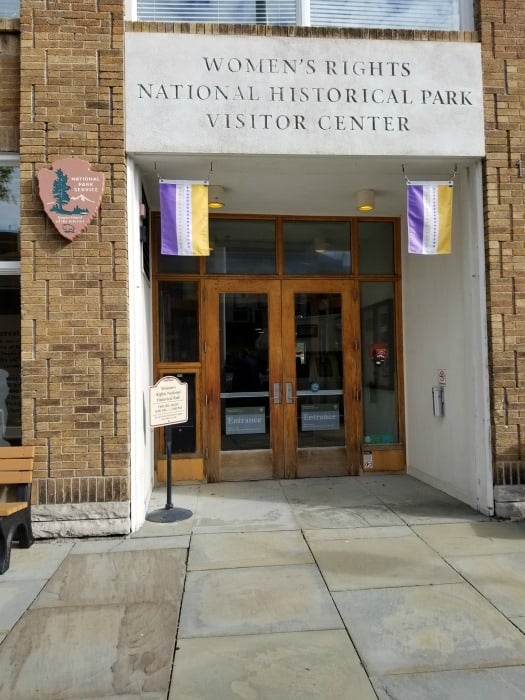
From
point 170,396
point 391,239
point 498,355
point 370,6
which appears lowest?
point 170,396

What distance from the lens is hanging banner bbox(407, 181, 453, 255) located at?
19.4 feet

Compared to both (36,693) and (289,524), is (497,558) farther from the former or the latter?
(36,693)

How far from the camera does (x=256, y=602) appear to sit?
3.89 meters

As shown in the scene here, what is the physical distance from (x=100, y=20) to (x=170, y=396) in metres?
3.80

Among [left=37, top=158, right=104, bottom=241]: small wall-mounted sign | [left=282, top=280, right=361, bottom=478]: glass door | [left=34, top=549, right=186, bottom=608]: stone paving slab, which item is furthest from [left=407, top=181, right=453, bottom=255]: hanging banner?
[left=34, top=549, right=186, bottom=608]: stone paving slab

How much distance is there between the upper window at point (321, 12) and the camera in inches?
234

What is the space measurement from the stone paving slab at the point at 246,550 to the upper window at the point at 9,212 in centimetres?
339

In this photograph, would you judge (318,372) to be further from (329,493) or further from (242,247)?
(242,247)

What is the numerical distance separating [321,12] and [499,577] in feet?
18.9

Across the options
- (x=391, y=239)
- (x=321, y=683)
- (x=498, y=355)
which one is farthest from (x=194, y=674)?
(x=391, y=239)

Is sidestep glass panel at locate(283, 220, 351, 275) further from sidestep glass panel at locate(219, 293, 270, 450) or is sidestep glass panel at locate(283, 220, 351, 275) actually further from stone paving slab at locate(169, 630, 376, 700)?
stone paving slab at locate(169, 630, 376, 700)

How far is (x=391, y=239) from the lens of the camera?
26.3 ft

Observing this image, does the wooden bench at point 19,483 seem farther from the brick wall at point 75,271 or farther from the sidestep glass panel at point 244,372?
the sidestep glass panel at point 244,372

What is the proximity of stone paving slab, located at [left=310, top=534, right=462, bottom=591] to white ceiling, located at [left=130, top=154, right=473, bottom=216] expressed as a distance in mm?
3770
